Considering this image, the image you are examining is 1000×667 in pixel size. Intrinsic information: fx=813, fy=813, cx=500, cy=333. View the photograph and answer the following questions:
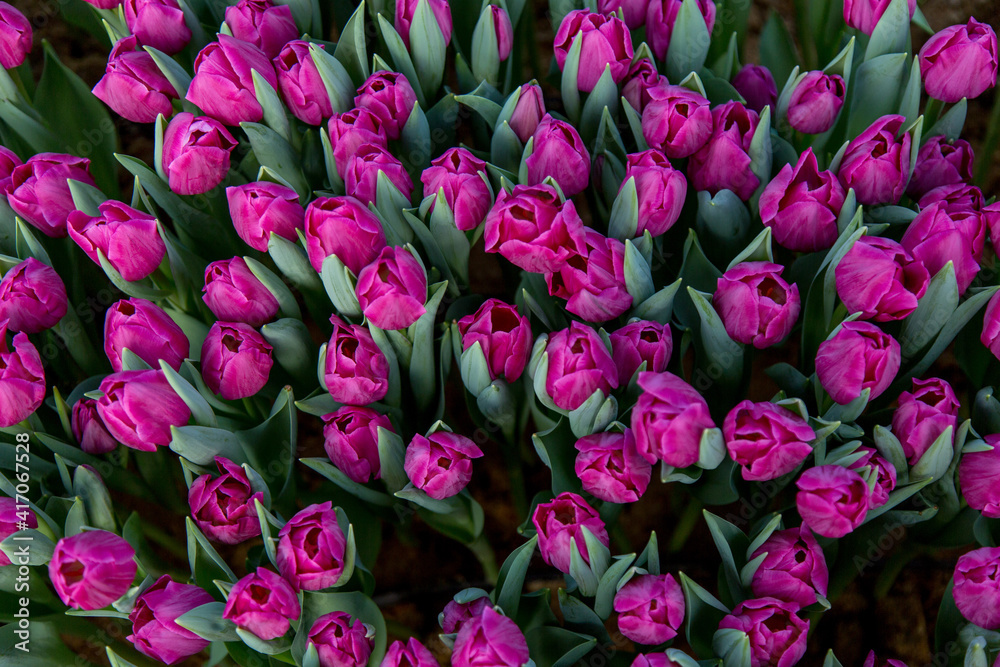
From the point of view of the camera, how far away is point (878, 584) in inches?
35.1

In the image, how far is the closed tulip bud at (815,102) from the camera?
78 cm

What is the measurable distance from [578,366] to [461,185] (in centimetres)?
20

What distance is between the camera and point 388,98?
30.3 inches

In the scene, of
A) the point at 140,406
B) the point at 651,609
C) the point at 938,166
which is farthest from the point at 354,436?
the point at 938,166

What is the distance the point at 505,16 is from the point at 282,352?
41 cm

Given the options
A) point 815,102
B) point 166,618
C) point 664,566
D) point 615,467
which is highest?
point 815,102

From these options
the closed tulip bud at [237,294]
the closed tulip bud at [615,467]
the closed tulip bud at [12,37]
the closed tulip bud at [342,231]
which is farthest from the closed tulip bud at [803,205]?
the closed tulip bud at [12,37]

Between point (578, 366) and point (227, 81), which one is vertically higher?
point (227, 81)

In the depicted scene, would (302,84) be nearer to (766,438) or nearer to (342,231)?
(342,231)

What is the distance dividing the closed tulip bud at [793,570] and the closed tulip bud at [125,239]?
573mm

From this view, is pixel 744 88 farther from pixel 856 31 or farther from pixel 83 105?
pixel 83 105

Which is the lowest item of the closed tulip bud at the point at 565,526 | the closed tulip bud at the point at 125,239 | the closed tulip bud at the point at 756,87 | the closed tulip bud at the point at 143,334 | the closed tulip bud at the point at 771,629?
the closed tulip bud at the point at 771,629

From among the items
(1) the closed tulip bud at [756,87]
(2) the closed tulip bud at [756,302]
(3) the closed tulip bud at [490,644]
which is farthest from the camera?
(1) the closed tulip bud at [756,87]

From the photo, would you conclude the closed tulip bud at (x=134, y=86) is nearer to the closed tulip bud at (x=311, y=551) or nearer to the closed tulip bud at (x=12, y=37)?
the closed tulip bud at (x=12, y=37)
